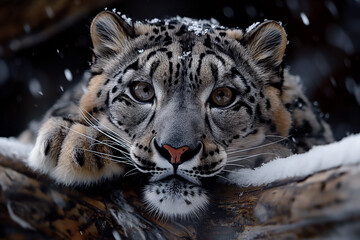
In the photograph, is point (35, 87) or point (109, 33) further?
point (35, 87)

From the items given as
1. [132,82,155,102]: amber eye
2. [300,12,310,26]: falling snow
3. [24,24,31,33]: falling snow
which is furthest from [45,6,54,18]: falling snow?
[300,12,310,26]: falling snow

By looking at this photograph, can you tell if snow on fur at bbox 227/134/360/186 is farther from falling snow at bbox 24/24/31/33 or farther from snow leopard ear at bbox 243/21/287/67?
falling snow at bbox 24/24/31/33

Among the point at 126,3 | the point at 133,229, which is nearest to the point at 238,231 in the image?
the point at 133,229

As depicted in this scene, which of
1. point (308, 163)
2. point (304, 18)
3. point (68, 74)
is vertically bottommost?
point (308, 163)

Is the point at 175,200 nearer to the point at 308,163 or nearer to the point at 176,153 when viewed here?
the point at 176,153

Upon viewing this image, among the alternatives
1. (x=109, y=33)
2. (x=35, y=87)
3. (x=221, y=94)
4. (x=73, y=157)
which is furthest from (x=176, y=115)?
(x=35, y=87)

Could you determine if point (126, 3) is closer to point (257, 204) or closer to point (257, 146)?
point (257, 146)
